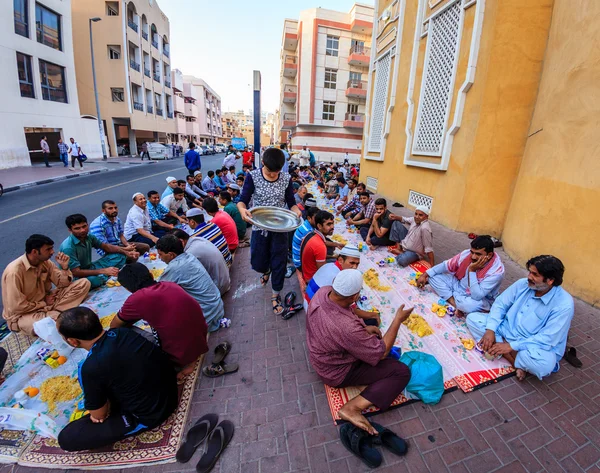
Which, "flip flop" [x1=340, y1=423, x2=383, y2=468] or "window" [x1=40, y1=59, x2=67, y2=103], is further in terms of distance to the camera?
"window" [x1=40, y1=59, x2=67, y2=103]

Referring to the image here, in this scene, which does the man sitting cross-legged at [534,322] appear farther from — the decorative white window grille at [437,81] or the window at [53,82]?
the window at [53,82]

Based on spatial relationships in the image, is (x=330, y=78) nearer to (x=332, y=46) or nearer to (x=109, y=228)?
(x=332, y=46)

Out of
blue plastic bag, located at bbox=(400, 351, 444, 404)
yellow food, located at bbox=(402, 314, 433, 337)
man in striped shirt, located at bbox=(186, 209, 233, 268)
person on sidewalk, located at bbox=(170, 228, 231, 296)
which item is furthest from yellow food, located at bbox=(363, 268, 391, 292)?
man in striped shirt, located at bbox=(186, 209, 233, 268)

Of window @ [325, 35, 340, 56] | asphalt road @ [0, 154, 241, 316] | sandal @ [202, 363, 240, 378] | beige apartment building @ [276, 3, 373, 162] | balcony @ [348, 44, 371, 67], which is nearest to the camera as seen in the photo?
sandal @ [202, 363, 240, 378]

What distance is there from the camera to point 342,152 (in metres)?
30.8

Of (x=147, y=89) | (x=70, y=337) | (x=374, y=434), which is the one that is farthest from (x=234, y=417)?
(x=147, y=89)

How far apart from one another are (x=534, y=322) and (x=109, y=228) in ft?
20.4

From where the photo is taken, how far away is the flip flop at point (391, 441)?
2.17m

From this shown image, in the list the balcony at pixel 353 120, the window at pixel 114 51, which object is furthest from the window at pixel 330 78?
the window at pixel 114 51

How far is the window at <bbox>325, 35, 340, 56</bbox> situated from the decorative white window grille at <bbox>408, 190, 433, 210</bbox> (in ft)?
84.7

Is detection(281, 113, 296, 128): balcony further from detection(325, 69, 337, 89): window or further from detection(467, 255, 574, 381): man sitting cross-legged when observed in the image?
detection(467, 255, 574, 381): man sitting cross-legged

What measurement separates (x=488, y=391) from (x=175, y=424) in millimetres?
2786

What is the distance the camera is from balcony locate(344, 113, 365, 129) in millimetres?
29320

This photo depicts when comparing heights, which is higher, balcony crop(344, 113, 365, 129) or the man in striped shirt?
balcony crop(344, 113, 365, 129)
